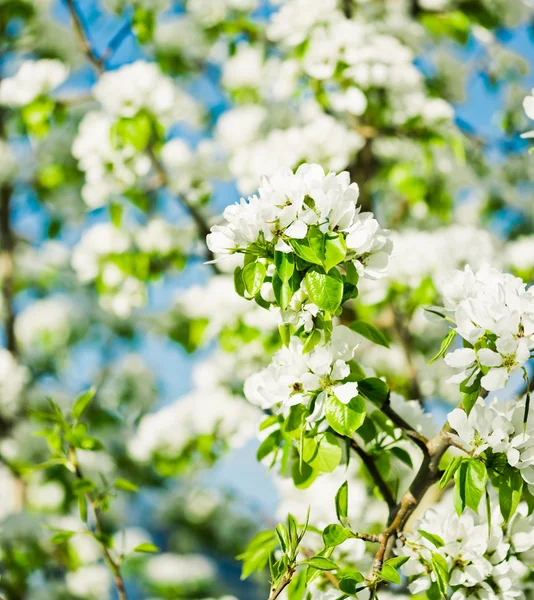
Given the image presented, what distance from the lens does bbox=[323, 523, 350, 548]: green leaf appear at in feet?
2.54

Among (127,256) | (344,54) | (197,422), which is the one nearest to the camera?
(344,54)

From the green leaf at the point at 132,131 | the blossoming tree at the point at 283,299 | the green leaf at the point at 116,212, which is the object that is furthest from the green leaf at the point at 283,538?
the green leaf at the point at 116,212

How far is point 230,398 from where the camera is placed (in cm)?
256

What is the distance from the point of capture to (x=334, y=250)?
2.48 ft

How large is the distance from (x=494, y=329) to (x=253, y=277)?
10.3 inches

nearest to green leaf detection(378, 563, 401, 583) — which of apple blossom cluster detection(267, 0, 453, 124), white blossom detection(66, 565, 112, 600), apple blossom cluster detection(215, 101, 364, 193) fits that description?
apple blossom cluster detection(215, 101, 364, 193)

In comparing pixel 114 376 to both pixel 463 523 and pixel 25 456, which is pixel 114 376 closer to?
pixel 25 456

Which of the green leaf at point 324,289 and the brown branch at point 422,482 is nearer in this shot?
the green leaf at point 324,289

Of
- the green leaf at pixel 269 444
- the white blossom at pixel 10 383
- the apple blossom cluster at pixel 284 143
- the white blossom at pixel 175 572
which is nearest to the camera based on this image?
the green leaf at pixel 269 444

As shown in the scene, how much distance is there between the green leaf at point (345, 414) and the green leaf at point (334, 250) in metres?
0.15

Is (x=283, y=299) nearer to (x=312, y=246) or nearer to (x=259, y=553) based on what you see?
(x=312, y=246)

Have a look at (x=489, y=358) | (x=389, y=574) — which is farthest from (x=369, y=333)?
(x=389, y=574)

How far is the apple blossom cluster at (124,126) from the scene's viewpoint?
1945 millimetres

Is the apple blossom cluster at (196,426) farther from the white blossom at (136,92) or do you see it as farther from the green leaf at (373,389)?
the green leaf at (373,389)
